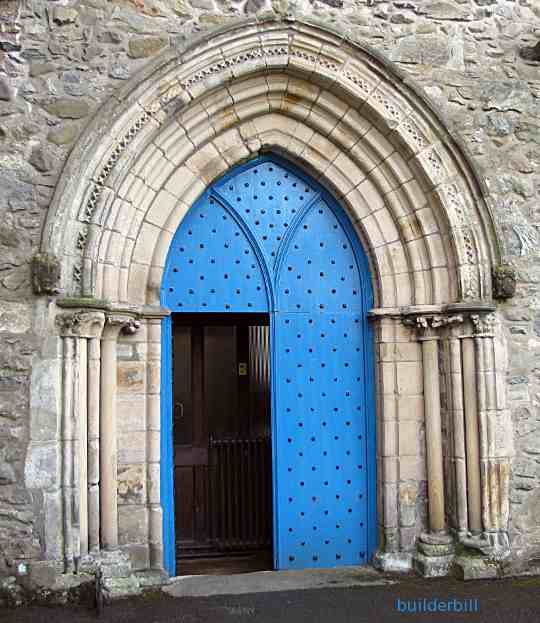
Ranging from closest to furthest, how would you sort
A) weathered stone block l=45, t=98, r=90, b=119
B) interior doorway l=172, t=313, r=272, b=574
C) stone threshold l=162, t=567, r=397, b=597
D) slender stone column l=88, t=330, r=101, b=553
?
slender stone column l=88, t=330, r=101, b=553 < weathered stone block l=45, t=98, r=90, b=119 < stone threshold l=162, t=567, r=397, b=597 < interior doorway l=172, t=313, r=272, b=574

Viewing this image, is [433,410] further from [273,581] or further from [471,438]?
[273,581]

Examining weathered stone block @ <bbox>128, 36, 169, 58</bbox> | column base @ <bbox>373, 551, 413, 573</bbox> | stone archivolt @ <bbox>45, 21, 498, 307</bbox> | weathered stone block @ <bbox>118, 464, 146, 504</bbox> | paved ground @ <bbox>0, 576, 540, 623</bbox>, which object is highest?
weathered stone block @ <bbox>128, 36, 169, 58</bbox>

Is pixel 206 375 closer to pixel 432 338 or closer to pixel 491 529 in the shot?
pixel 432 338

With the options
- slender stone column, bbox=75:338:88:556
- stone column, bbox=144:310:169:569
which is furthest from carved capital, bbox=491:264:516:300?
slender stone column, bbox=75:338:88:556

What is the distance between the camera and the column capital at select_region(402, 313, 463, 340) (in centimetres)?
487

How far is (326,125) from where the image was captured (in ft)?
16.7

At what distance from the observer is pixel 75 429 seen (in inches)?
165

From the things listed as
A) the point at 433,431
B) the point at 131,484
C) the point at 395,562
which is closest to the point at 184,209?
the point at 131,484

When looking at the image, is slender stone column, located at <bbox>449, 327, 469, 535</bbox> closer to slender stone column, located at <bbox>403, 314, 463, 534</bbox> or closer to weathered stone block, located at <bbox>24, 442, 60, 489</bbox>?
slender stone column, located at <bbox>403, 314, 463, 534</bbox>

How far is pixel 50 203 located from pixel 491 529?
394cm

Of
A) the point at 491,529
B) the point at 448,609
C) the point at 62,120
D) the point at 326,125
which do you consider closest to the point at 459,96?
the point at 326,125

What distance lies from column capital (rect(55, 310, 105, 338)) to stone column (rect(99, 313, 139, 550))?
158mm

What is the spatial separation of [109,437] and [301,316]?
1786mm

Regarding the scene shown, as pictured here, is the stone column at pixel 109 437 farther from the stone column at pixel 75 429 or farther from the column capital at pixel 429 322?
the column capital at pixel 429 322
